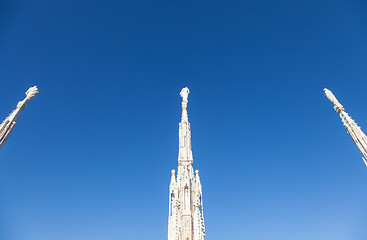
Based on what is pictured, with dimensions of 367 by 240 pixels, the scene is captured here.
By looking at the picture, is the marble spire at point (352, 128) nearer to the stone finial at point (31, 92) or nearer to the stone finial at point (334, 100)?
the stone finial at point (334, 100)

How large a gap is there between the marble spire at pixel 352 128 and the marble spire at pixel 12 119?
2640 cm

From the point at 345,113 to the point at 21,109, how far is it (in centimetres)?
2734

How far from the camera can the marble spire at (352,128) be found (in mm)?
18627

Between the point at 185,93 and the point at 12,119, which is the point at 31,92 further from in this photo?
the point at 185,93

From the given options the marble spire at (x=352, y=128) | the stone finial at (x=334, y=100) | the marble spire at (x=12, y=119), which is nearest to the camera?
the marble spire at (x=12, y=119)

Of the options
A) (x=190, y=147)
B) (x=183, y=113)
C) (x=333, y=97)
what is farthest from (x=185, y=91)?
(x=333, y=97)

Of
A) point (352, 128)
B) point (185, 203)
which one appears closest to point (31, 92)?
point (185, 203)

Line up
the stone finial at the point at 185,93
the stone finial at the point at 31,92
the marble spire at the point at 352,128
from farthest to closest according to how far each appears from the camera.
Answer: the stone finial at the point at 185,93 → the marble spire at the point at 352,128 → the stone finial at the point at 31,92

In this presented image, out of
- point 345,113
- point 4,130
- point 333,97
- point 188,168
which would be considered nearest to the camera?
point 4,130

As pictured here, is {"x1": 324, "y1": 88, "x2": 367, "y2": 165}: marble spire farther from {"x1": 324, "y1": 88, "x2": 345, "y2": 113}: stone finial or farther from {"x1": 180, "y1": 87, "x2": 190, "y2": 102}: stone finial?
{"x1": 180, "y1": 87, "x2": 190, "y2": 102}: stone finial

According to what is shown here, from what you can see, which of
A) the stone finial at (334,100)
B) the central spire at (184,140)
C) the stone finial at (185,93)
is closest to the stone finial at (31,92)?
the central spire at (184,140)

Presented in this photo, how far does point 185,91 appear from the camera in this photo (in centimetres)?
2452

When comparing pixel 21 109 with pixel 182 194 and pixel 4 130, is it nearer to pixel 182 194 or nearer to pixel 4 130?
pixel 4 130

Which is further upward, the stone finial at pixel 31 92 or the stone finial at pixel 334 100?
the stone finial at pixel 334 100
